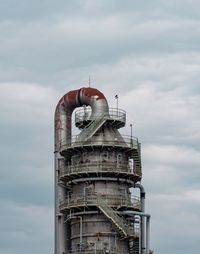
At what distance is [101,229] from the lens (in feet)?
398

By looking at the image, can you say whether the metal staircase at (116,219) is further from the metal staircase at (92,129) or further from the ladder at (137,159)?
the metal staircase at (92,129)

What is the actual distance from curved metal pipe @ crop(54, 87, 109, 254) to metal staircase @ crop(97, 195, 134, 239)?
24.2ft

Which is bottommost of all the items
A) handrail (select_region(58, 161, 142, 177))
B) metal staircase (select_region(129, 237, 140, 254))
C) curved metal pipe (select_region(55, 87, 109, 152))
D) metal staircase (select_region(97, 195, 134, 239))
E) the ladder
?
metal staircase (select_region(129, 237, 140, 254))

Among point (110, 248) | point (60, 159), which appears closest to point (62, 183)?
point (60, 159)

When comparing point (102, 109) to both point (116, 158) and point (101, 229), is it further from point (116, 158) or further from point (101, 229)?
point (101, 229)

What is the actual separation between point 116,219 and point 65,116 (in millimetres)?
17391

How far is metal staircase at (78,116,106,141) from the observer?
123688 millimetres

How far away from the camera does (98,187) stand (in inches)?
4843

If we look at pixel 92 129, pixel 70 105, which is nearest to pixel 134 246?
pixel 92 129

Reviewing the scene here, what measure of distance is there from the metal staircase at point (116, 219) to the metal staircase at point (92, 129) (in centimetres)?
801

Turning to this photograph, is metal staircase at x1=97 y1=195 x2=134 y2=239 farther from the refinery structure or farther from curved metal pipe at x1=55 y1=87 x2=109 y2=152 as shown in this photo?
curved metal pipe at x1=55 y1=87 x2=109 y2=152

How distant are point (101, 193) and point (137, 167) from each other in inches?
268

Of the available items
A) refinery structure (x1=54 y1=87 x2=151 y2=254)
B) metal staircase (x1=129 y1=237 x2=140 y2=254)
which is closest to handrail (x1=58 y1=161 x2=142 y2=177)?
refinery structure (x1=54 y1=87 x2=151 y2=254)

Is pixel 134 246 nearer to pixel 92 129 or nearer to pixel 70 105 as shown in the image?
pixel 92 129
